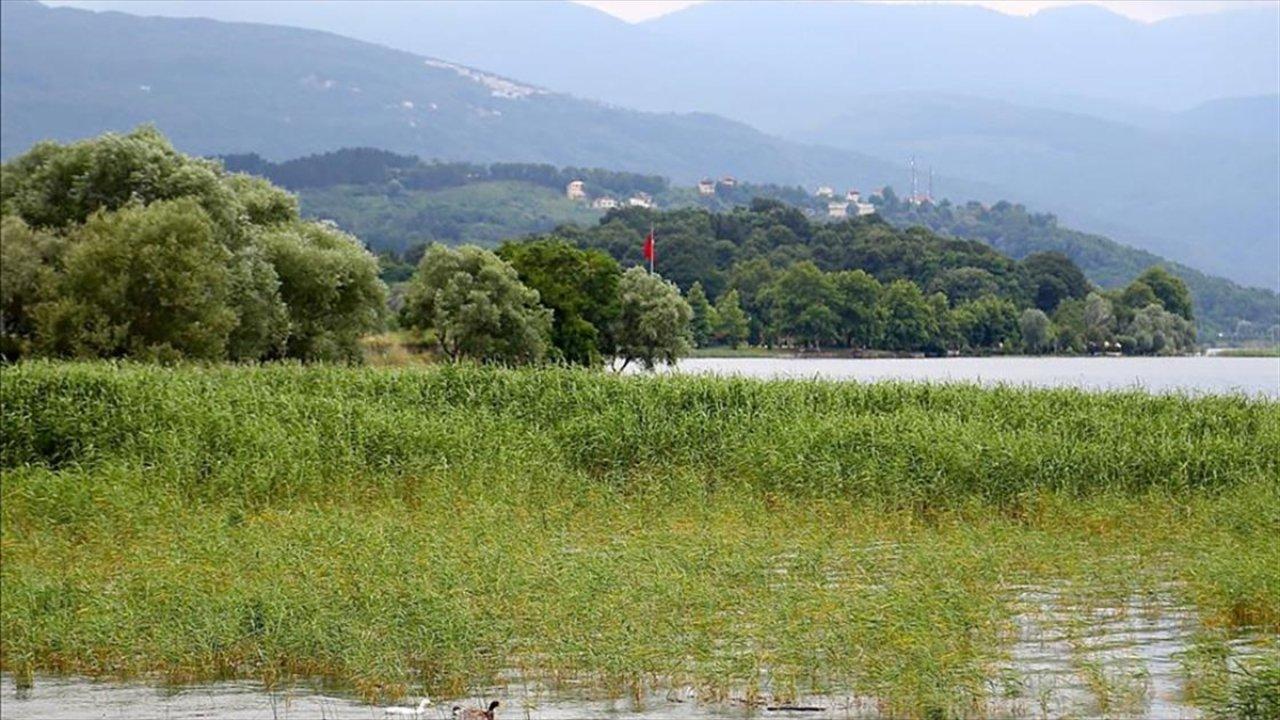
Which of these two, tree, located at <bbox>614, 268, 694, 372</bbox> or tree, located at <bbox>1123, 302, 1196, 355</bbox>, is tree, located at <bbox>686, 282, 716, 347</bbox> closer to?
tree, located at <bbox>614, 268, 694, 372</bbox>

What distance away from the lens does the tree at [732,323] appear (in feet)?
341

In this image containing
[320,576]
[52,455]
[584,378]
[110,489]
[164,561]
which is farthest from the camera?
[584,378]

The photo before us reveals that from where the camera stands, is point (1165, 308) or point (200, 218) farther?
point (1165, 308)

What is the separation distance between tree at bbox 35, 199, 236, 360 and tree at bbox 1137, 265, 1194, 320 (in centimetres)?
4564

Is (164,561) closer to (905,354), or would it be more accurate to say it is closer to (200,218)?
(200,218)

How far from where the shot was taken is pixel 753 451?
28875mm

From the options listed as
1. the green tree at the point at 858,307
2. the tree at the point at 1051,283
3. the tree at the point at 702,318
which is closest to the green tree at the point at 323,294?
the tree at the point at 702,318

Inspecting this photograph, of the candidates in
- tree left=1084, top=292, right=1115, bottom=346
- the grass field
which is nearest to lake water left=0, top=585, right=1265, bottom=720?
the grass field

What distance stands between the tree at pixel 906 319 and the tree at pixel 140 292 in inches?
2076

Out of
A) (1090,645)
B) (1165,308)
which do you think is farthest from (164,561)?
(1165,308)

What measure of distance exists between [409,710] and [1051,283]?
3246 inches

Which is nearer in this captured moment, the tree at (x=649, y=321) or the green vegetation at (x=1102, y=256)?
the tree at (x=649, y=321)

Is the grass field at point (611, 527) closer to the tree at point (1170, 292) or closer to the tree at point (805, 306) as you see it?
the tree at point (1170, 292)

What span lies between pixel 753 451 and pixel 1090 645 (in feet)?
42.2
